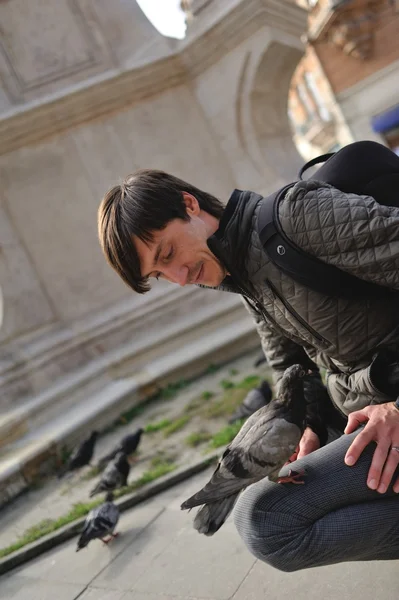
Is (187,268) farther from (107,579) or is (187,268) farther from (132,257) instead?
(107,579)

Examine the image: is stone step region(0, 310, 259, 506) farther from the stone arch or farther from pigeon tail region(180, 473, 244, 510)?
pigeon tail region(180, 473, 244, 510)

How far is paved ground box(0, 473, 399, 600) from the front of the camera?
235 centimetres

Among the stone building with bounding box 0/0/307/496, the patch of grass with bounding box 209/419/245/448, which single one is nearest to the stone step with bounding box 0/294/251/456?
the stone building with bounding box 0/0/307/496

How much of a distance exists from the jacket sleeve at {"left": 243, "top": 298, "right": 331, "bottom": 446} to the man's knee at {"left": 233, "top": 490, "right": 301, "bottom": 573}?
539mm

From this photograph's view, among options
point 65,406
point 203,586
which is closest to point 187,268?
point 203,586

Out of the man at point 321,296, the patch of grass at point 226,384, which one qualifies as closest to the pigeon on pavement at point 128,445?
the patch of grass at point 226,384

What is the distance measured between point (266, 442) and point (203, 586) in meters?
0.91

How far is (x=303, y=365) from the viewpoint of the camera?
8.32 ft

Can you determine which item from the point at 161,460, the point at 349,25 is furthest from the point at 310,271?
the point at 349,25

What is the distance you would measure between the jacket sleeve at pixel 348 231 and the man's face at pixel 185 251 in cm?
33

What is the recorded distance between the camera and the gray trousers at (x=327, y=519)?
1.86 meters

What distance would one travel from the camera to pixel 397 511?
185 cm

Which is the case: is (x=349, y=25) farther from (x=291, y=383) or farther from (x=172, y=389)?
(x=291, y=383)

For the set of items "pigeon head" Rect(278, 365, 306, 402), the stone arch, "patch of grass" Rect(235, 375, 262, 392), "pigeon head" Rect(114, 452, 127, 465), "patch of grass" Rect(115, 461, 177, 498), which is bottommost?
"patch of grass" Rect(115, 461, 177, 498)
